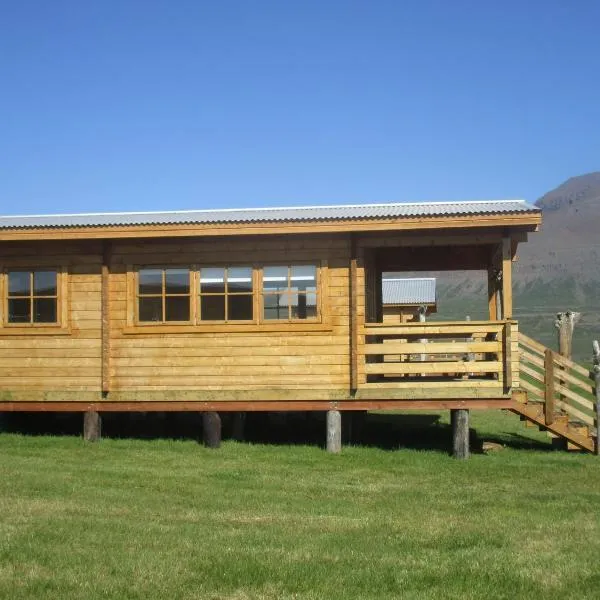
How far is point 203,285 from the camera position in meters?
17.6

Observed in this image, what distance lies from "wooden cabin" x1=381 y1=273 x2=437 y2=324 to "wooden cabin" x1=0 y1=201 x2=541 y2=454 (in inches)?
936

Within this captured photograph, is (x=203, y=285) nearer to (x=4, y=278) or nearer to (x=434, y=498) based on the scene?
(x=4, y=278)

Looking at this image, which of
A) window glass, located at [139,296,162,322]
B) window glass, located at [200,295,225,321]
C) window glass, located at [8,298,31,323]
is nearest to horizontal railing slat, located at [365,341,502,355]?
window glass, located at [200,295,225,321]

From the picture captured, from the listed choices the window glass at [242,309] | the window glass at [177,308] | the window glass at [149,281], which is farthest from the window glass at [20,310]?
the window glass at [242,309]

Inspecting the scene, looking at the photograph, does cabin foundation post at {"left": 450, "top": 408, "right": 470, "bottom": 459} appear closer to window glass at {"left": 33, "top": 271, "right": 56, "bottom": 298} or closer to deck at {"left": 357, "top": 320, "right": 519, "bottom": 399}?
deck at {"left": 357, "top": 320, "right": 519, "bottom": 399}

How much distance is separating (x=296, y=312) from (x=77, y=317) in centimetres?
416

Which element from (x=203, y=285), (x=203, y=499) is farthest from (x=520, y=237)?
(x=203, y=499)

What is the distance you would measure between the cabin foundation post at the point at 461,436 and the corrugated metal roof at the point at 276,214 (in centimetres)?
356

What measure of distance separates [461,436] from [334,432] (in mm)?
2258

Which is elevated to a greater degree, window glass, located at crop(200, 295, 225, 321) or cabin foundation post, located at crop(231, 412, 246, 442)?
window glass, located at crop(200, 295, 225, 321)

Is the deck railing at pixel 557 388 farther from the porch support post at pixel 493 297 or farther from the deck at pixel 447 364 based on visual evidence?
the porch support post at pixel 493 297

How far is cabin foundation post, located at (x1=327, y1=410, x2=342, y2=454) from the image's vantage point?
1706 cm

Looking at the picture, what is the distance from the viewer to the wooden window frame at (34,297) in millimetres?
17891

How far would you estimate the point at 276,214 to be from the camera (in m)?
17.8
